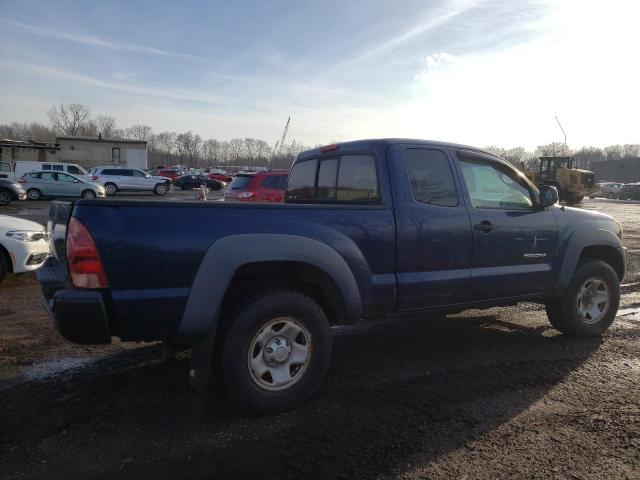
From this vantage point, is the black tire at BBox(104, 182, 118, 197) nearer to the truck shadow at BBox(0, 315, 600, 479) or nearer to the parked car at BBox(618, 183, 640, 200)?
the truck shadow at BBox(0, 315, 600, 479)

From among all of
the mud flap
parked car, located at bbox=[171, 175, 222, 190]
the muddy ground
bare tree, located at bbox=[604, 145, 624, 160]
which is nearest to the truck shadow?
the muddy ground

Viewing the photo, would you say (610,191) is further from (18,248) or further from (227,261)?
(227,261)

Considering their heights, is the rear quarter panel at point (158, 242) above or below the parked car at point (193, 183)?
below

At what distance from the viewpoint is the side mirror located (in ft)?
15.3

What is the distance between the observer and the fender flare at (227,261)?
10.2 feet

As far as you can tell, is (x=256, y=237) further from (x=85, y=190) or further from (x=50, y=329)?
(x=85, y=190)

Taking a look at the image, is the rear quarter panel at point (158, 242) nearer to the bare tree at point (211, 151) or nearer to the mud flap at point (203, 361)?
the mud flap at point (203, 361)

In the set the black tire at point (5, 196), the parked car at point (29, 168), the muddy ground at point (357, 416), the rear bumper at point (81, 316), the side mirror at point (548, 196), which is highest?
the parked car at point (29, 168)

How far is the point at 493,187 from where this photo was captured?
15.3 feet

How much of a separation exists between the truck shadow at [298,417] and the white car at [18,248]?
3958 mm

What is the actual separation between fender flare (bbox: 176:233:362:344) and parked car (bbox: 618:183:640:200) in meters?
46.3

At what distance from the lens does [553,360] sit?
454cm

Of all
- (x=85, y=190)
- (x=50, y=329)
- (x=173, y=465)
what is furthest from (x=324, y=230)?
(x=85, y=190)

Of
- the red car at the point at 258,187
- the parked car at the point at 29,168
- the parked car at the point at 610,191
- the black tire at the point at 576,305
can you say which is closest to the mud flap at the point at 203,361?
the black tire at the point at 576,305
